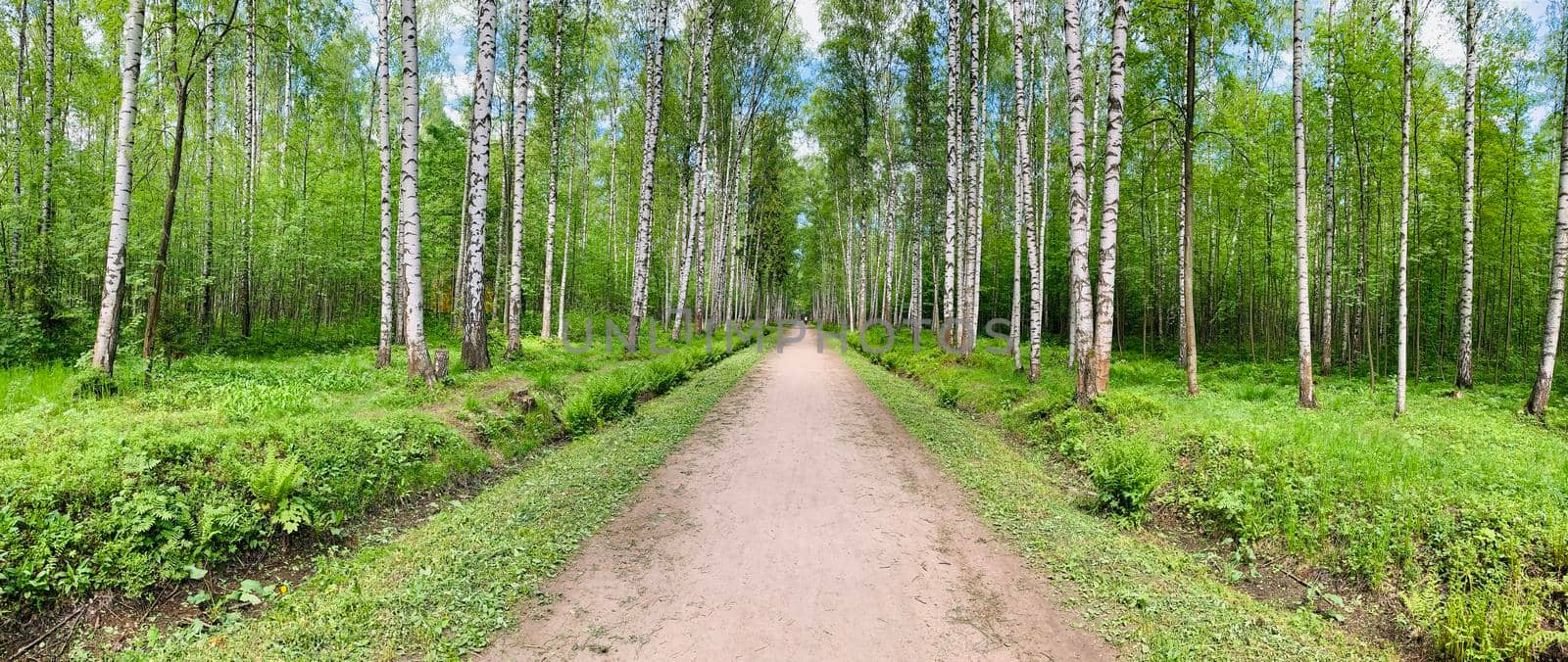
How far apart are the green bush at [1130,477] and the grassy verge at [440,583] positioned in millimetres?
4656

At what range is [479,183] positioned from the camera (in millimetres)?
11062

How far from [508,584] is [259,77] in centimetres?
3005

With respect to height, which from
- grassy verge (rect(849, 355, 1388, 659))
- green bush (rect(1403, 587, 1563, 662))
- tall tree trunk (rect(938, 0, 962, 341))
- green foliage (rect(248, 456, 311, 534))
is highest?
tall tree trunk (rect(938, 0, 962, 341))

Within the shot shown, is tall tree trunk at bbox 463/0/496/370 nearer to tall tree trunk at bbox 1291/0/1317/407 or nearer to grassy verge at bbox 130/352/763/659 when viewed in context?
grassy verge at bbox 130/352/763/659

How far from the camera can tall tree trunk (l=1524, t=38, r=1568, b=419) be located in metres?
9.67

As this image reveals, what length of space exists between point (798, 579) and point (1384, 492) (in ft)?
14.9

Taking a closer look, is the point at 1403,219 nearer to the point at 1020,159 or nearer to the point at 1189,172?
the point at 1189,172

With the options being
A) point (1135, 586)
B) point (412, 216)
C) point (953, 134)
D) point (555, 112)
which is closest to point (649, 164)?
point (555, 112)

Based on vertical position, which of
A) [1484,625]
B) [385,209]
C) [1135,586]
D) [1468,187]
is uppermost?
[1468,187]

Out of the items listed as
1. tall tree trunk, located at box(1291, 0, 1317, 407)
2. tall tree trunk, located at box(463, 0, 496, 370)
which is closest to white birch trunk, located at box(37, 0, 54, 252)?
tall tree trunk, located at box(463, 0, 496, 370)

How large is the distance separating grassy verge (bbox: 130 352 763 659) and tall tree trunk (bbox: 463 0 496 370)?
624cm

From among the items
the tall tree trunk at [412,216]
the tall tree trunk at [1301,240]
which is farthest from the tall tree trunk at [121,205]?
the tall tree trunk at [1301,240]

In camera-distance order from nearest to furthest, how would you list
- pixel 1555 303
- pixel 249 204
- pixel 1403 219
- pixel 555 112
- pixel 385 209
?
pixel 1403 219
pixel 1555 303
pixel 385 209
pixel 249 204
pixel 555 112

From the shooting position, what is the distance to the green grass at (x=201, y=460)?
3.25m
